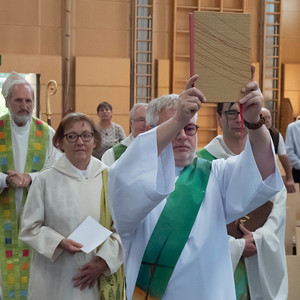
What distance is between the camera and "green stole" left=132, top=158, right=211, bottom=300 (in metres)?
2.40

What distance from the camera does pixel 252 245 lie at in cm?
354

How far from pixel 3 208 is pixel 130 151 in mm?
3065

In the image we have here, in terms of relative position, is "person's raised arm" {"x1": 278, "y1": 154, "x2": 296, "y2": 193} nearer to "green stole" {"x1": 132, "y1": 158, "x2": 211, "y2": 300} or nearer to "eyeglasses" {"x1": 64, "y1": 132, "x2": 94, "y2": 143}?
"eyeglasses" {"x1": 64, "y1": 132, "x2": 94, "y2": 143}

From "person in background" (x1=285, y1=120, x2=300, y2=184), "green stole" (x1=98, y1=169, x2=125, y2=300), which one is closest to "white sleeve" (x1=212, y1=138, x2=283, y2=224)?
"green stole" (x1=98, y1=169, x2=125, y2=300)

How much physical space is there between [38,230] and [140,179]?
1681 mm

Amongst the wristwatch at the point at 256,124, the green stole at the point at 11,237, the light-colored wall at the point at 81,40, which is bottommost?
the green stole at the point at 11,237

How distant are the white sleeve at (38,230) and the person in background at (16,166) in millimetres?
1197

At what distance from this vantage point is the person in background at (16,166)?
5016 mm

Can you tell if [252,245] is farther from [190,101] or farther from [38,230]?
[190,101]

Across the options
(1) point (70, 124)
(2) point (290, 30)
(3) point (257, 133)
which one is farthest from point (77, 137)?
(2) point (290, 30)

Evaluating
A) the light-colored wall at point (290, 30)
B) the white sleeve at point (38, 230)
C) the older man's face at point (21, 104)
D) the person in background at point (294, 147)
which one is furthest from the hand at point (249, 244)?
the light-colored wall at point (290, 30)

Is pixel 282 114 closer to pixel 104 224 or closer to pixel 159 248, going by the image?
pixel 104 224

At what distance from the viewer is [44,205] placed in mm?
3758

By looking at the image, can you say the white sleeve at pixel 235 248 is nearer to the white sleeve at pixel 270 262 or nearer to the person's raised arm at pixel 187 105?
the white sleeve at pixel 270 262
